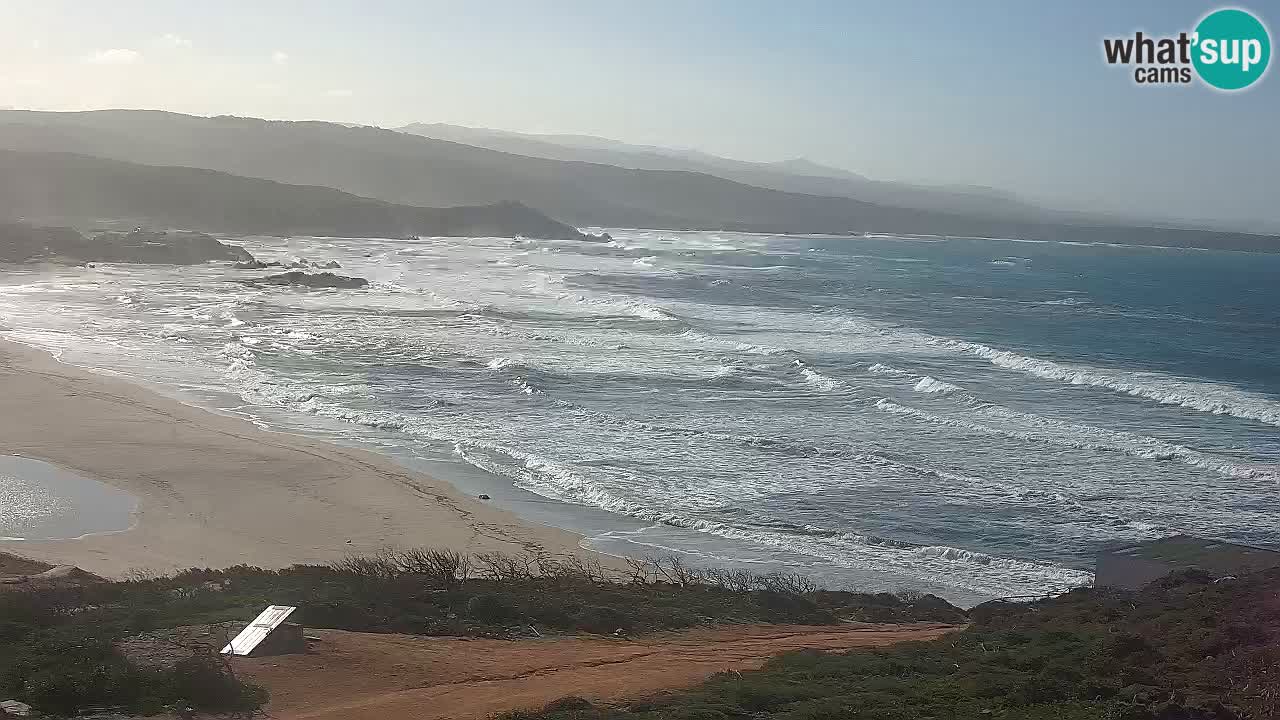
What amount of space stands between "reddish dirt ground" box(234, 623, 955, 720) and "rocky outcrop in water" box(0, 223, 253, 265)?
55100 mm

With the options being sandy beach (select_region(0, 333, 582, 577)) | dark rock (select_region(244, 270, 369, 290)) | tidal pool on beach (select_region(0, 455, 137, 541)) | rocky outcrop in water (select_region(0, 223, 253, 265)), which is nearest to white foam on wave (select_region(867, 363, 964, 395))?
sandy beach (select_region(0, 333, 582, 577))

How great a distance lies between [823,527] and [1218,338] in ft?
111

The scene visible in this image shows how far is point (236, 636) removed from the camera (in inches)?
399

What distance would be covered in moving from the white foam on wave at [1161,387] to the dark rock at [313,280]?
31162 mm

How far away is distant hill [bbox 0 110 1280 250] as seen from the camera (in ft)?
466

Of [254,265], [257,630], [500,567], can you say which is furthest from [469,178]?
[257,630]

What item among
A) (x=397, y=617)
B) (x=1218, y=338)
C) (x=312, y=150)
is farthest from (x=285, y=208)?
(x=397, y=617)

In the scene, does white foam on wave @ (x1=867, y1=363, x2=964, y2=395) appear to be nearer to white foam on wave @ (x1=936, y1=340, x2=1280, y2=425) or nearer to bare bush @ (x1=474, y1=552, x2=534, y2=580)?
white foam on wave @ (x1=936, y1=340, x2=1280, y2=425)

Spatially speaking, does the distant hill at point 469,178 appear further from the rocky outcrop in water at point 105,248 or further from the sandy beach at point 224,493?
the sandy beach at point 224,493

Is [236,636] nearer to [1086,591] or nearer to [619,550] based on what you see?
[619,550]

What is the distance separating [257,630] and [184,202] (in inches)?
3555

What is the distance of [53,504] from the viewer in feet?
56.9

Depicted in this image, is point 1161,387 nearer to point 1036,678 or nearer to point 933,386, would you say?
point 933,386

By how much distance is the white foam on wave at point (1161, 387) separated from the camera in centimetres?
2797
